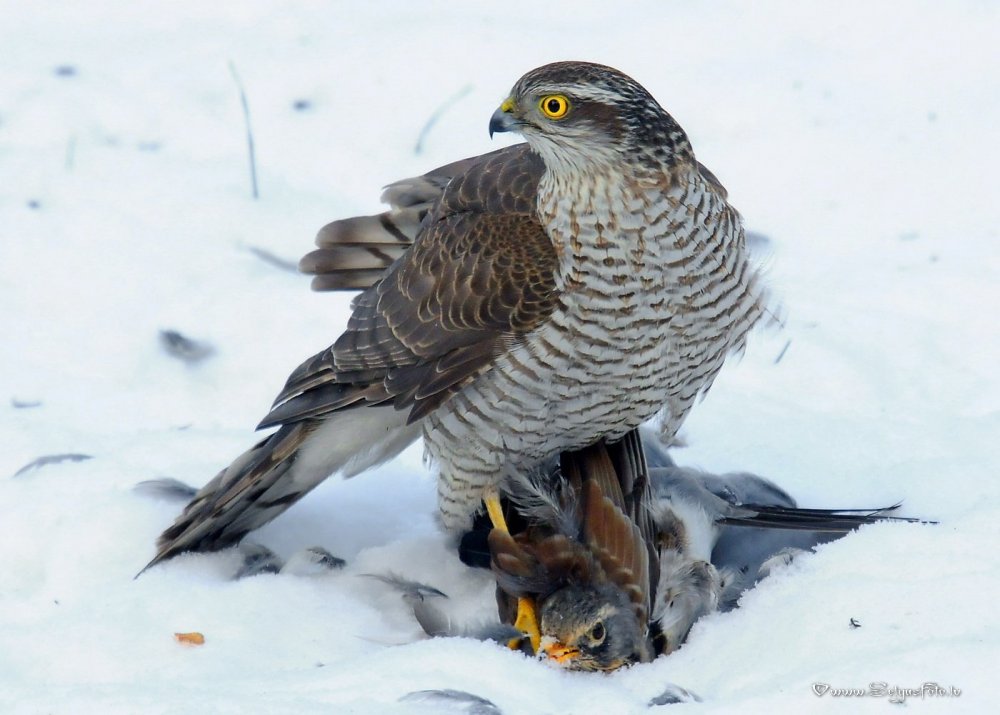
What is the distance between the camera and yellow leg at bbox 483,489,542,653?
3740 mm

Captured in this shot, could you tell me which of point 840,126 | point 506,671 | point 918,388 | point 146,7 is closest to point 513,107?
point 506,671

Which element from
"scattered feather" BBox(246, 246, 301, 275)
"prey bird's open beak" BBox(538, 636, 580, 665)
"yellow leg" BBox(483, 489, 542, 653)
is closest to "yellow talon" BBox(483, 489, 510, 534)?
"yellow leg" BBox(483, 489, 542, 653)

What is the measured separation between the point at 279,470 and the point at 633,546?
1.18 metres

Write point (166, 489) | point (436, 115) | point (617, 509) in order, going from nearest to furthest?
point (617, 509) < point (166, 489) < point (436, 115)

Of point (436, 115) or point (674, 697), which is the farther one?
point (436, 115)

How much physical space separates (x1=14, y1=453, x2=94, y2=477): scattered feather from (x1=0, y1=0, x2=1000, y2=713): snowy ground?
0.13ft

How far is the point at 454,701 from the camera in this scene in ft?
10.4

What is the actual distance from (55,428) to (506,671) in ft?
7.18

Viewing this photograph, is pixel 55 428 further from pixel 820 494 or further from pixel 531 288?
pixel 820 494

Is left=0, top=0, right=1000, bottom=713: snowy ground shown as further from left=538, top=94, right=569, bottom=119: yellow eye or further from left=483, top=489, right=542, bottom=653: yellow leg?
left=538, top=94, right=569, bottom=119: yellow eye

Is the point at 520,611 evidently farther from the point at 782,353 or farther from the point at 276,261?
the point at 276,261

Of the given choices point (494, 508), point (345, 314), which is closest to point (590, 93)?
point (494, 508)

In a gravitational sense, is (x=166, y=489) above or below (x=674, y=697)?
below

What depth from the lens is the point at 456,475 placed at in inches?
166
